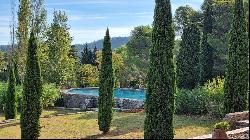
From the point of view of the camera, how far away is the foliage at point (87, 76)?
51.9 m

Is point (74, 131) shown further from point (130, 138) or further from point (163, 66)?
point (163, 66)

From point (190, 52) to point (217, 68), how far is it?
25.6 ft

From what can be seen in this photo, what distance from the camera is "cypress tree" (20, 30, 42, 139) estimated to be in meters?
19.3

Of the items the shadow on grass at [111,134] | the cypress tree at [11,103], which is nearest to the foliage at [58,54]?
the cypress tree at [11,103]

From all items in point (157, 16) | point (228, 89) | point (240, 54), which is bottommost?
point (228, 89)

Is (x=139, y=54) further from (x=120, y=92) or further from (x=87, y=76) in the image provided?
(x=120, y=92)

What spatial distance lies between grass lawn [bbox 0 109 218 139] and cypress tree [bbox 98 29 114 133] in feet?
2.01

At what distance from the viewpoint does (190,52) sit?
108 ft

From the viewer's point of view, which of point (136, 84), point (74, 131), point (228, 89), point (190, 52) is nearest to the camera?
point (74, 131)

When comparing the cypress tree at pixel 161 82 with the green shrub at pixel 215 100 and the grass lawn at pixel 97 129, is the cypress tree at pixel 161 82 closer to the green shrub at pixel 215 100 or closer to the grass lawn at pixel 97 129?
the grass lawn at pixel 97 129

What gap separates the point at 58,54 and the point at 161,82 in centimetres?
3061

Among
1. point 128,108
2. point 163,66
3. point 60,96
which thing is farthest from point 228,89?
point 60,96

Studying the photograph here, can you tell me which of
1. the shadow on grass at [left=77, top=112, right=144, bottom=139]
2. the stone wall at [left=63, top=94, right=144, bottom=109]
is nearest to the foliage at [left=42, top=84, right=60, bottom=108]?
the stone wall at [left=63, top=94, right=144, bottom=109]

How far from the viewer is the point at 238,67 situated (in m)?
23.1
